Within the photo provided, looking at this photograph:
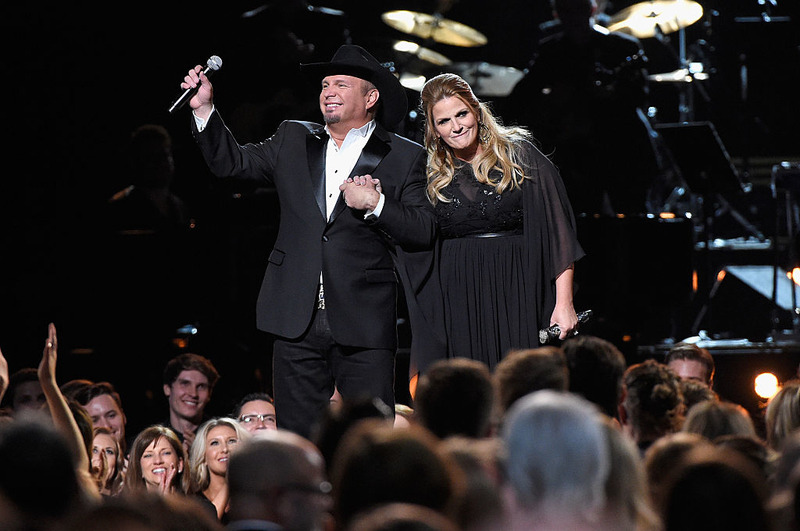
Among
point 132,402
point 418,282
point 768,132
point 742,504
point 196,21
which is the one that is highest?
point 196,21

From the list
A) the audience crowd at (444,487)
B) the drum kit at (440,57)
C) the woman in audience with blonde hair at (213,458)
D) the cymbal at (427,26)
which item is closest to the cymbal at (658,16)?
the drum kit at (440,57)

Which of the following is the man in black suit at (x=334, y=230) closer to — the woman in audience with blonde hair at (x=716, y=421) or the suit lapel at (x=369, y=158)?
the suit lapel at (x=369, y=158)

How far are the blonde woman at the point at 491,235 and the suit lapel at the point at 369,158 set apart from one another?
0.26 meters

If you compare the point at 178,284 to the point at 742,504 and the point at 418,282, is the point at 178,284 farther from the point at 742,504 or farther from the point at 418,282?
the point at 742,504

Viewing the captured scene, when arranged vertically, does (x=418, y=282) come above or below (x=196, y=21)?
below

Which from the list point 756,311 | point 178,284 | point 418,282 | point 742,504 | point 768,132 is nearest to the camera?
point 742,504

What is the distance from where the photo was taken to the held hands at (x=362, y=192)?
14.0 ft

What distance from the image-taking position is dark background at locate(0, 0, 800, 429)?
7172 mm

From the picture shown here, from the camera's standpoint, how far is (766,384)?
746 cm

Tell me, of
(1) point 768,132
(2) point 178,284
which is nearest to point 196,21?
(2) point 178,284

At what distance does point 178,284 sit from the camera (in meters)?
7.17

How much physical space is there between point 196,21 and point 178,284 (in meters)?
2.90

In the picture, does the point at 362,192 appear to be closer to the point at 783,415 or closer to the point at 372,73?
the point at 372,73

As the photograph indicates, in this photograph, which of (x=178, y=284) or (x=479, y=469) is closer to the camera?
(x=479, y=469)
